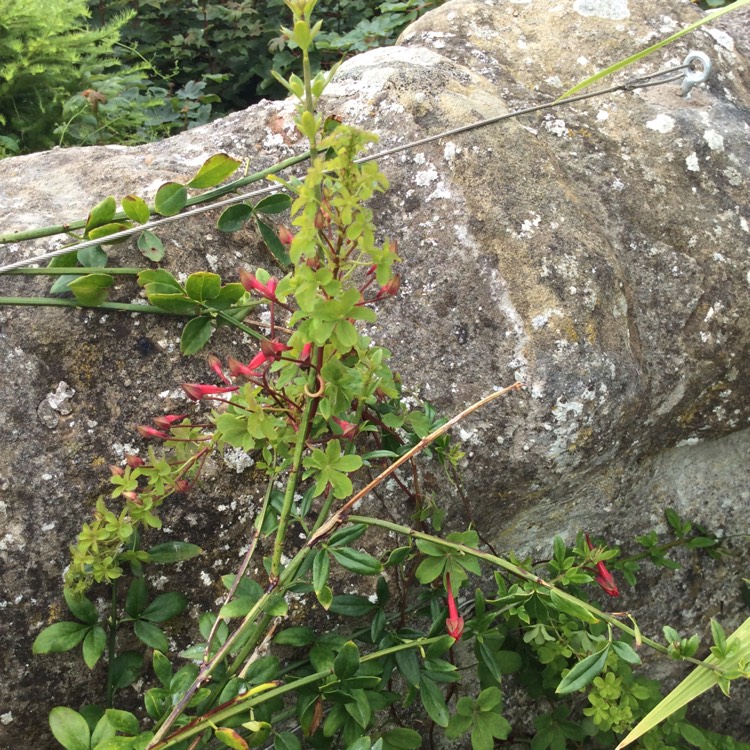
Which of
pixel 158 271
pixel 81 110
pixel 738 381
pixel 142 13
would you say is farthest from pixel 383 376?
pixel 142 13

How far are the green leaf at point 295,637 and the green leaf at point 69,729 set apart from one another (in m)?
0.29

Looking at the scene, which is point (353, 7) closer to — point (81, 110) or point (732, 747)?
point (81, 110)

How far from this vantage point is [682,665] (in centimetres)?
187

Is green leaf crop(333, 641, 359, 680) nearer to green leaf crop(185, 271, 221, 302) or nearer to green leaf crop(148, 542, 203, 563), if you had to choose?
green leaf crop(148, 542, 203, 563)

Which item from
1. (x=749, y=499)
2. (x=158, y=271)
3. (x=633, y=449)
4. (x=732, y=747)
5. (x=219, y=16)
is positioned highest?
(x=158, y=271)

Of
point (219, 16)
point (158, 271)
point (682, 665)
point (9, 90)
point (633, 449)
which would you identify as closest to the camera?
point (158, 271)

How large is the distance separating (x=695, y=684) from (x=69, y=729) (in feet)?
2.72

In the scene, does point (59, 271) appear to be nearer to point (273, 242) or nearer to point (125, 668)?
point (273, 242)

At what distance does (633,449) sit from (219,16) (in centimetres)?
282

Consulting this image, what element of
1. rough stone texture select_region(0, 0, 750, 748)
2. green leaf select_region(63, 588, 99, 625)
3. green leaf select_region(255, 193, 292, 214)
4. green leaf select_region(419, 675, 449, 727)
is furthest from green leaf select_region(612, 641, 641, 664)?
green leaf select_region(255, 193, 292, 214)

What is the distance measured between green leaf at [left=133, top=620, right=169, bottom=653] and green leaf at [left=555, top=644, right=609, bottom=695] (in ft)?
1.92

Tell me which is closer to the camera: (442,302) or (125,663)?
(125,663)

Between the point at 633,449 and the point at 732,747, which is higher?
the point at 633,449

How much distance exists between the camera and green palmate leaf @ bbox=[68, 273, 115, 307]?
1.24 meters
